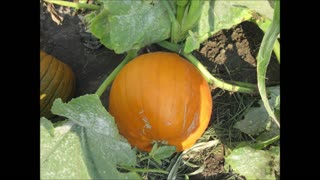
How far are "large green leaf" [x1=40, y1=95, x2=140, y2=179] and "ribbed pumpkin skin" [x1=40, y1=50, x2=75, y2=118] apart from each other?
33cm

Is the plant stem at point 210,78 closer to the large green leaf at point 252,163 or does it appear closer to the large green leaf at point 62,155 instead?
the large green leaf at point 252,163

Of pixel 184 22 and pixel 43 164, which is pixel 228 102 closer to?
pixel 184 22

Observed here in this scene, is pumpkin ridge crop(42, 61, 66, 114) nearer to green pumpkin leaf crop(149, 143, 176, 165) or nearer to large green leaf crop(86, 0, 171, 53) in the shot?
large green leaf crop(86, 0, 171, 53)

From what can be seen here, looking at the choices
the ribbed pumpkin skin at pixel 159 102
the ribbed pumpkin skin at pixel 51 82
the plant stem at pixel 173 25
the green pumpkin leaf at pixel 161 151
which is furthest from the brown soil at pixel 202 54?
the green pumpkin leaf at pixel 161 151

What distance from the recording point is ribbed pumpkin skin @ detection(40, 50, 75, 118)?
83.7 inches

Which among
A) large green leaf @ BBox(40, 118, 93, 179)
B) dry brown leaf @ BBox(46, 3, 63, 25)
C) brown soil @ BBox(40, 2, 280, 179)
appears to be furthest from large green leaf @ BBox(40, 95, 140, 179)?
dry brown leaf @ BBox(46, 3, 63, 25)

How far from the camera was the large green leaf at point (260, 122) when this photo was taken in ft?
7.04

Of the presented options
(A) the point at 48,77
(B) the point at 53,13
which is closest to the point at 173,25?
(A) the point at 48,77

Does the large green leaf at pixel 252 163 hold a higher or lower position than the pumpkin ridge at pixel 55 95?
lower

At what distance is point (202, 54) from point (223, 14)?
442 mm

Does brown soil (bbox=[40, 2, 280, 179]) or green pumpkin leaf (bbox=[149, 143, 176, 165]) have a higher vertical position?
brown soil (bbox=[40, 2, 280, 179])

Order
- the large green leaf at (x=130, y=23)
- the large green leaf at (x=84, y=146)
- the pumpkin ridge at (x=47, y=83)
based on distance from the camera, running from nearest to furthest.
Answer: the large green leaf at (x=84, y=146)
the large green leaf at (x=130, y=23)
the pumpkin ridge at (x=47, y=83)

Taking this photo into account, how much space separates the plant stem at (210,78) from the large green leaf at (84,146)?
50 cm

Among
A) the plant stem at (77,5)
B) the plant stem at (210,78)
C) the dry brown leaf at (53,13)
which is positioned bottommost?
the plant stem at (210,78)
